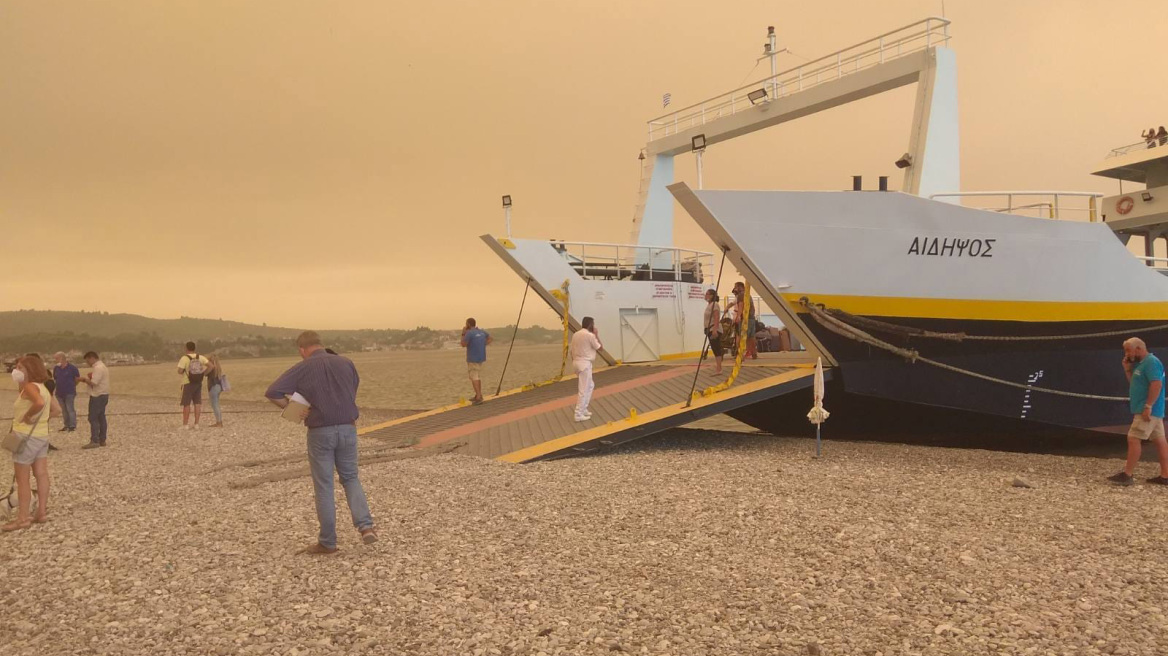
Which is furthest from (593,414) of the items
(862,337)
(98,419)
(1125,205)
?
(1125,205)

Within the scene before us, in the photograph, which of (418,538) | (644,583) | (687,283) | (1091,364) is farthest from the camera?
(687,283)

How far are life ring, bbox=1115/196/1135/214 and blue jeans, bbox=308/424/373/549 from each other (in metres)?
16.6

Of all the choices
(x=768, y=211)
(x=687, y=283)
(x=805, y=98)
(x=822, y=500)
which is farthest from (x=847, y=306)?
(x=687, y=283)

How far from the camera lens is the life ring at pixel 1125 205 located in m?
15.5

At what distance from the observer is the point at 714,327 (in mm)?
12094

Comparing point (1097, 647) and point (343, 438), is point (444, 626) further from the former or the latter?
point (1097, 647)

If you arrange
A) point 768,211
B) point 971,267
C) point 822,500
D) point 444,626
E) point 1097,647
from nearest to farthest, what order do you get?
point 1097,647 < point 444,626 < point 822,500 < point 768,211 < point 971,267

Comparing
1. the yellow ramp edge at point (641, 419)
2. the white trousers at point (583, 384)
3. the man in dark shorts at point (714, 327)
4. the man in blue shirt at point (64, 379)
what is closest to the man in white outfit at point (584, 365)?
the white trousers at point (583, 384)

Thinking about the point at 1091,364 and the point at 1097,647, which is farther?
the point at 1091,364

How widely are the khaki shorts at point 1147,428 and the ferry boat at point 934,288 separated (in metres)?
3.03

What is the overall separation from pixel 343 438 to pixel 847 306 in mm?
7353

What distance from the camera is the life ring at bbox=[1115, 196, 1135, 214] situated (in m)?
15.5

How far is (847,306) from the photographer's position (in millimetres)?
10359

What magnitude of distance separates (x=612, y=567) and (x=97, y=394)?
11.3m
